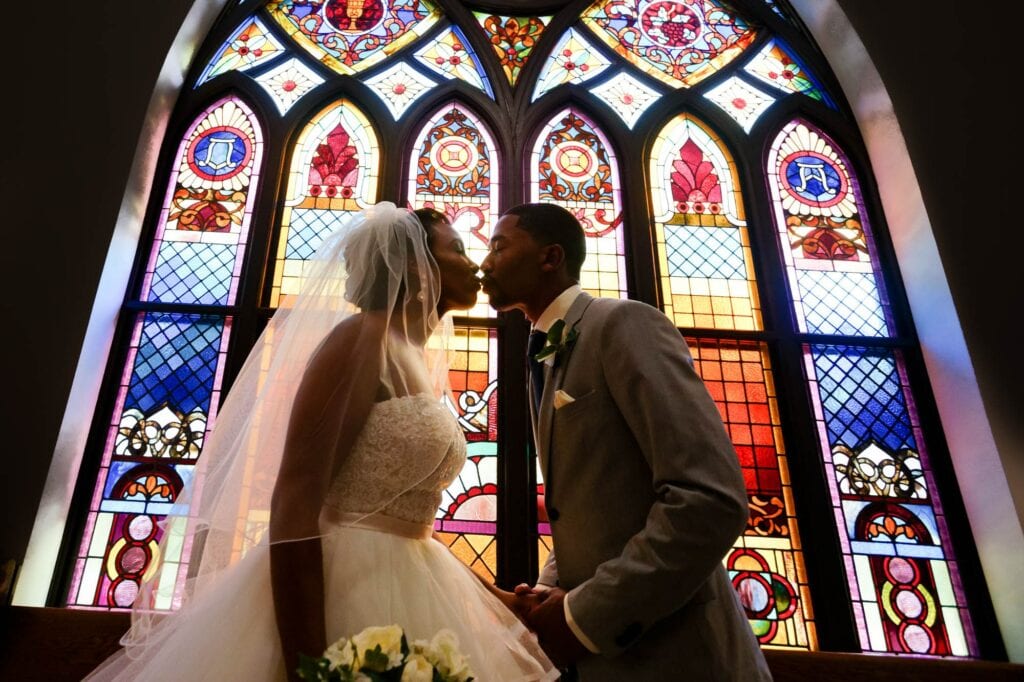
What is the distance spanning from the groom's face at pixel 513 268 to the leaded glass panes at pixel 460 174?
148cm

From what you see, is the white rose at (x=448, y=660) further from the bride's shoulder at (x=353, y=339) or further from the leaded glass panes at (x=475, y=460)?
the leaded glass panes at (x=475, y=460)

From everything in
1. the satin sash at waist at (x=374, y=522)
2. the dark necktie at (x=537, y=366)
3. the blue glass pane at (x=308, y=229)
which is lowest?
the satin sash at waist at (x=374, y=522)

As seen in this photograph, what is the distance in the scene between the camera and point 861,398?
3605 mm

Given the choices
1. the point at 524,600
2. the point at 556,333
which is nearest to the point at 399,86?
the point at 556,333

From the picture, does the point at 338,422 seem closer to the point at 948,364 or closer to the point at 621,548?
the point at 621,548

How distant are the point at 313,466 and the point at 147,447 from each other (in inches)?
79.3

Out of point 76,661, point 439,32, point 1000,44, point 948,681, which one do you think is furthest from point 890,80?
point 76,661

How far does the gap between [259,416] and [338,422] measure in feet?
0.99

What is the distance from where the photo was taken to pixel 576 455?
1.71 m

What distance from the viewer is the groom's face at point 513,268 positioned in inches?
81.2

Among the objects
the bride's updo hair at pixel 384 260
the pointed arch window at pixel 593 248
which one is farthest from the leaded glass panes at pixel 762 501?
the bride's updo hair at pixel 384 260

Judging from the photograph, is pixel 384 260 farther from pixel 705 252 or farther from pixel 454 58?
pixel 454 58

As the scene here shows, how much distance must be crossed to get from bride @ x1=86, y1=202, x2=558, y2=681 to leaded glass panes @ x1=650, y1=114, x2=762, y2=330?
200 centimetres

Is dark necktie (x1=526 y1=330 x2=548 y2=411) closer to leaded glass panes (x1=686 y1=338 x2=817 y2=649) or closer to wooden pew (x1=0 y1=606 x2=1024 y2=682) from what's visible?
leaded glass panes (x1=686 y1=338 x2=817 y2=649)
